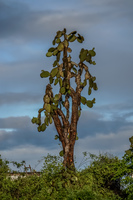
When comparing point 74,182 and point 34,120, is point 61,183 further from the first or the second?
point 34,120

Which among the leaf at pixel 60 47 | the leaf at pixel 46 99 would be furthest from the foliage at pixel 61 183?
the leaf at pixel 60 47

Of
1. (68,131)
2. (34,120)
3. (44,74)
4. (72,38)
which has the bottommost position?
(68,131)

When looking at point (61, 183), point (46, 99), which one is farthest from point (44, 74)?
point (61, 183)

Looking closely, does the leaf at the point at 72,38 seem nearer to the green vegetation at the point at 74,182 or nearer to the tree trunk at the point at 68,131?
the tree trunk at the point at 68,131

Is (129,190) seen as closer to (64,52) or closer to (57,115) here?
(57,115)

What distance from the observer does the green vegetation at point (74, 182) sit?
1429 cm

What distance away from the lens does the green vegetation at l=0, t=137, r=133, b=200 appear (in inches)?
563

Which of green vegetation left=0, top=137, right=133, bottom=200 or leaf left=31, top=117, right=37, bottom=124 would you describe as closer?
green vegetation left=0, top=137, right=133, bottom=200

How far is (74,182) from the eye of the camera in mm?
14453

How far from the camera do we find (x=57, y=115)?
1606cm

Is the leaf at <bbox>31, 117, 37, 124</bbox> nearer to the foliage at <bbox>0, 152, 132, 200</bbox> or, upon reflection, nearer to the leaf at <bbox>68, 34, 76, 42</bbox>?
the foliage at <bbox>0, 152, 132, 200</bbox>

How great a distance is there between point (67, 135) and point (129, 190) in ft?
10.1

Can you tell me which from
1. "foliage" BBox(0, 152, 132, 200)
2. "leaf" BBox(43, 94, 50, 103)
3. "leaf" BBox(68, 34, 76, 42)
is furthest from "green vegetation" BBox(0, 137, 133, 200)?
"leaf" BBox(68, 34, 76, 42)

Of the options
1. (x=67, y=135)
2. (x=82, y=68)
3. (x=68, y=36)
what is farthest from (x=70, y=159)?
(x=68, y=36)
